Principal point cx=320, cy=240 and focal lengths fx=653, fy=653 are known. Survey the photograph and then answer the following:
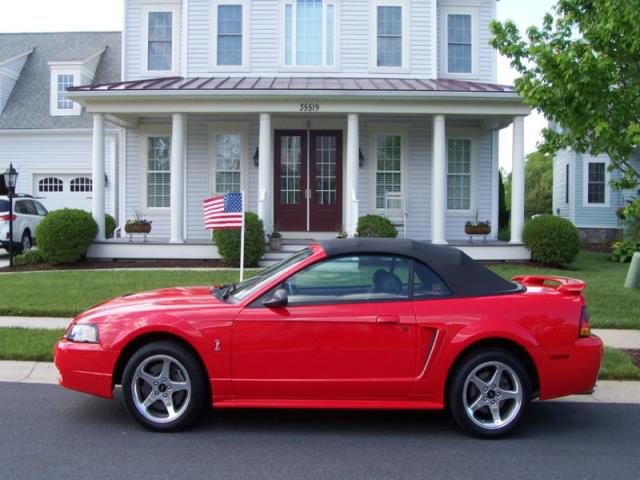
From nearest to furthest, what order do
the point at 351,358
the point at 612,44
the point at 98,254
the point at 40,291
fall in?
the point at 351,358, the point at 612,44, the point at 40,291, the point at 98,254

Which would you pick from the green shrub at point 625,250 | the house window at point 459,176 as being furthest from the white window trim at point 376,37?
the green shrub at point 625,250

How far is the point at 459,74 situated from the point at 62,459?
1648 cm

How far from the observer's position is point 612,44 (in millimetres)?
8234

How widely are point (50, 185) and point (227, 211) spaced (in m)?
16.9

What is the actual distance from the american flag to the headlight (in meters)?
4.56

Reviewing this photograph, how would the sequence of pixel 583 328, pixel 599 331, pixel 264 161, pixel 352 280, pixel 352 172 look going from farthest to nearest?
pixel 352 172
pixel 264 161
pixel 599 331
pixel 352 280
pixel 583 328

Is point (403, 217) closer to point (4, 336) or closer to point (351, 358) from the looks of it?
point (4, 336)

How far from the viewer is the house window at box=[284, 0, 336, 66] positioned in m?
18.4

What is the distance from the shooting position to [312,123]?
1812 cm

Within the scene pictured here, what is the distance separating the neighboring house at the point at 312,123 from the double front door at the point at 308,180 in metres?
0.03

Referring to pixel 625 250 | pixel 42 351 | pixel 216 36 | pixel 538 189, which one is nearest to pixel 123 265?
pixel 216 36

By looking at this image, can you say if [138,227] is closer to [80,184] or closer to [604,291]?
[80,184]

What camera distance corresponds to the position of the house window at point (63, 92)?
→ 2458cm

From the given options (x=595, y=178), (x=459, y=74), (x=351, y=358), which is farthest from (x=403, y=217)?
(x=351, y=358)
